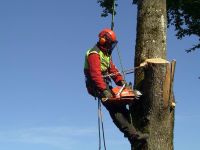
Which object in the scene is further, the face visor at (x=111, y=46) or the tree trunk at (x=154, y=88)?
the face visor at (x=111, y=46)

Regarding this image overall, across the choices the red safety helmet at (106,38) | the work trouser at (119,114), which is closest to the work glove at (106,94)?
the work trouser at (119,114)

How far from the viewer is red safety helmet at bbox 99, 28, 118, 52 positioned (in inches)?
259

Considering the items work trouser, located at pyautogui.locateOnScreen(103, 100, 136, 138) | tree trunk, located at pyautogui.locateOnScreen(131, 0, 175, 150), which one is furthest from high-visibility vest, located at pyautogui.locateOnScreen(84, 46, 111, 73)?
work trouser, located at pyautogui.locateOnScreen(103, 100, 136, 138)

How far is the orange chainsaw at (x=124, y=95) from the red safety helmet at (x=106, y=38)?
775 mm

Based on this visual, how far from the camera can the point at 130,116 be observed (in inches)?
240

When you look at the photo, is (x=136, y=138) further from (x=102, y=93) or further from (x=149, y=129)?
(x=102, y=93)

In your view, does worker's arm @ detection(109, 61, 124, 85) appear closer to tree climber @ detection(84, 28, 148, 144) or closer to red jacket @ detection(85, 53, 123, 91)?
tree climber @ detection(84, 28, 148, 144)

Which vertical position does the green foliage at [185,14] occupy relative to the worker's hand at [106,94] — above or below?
above

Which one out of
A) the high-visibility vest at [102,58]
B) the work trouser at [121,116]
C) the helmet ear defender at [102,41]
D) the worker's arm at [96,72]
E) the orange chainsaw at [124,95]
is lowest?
the work trouser at [121,116]

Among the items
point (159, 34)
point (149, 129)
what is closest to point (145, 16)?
point (159, 34)

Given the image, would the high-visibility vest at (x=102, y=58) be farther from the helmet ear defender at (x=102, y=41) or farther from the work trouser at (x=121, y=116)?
the work trouser at (x=121, y=116)

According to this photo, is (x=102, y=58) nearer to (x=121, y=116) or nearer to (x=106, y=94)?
(x=106, y=94)

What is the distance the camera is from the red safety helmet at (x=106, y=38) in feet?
21.6

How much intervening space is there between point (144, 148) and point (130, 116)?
54 cm
